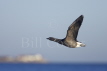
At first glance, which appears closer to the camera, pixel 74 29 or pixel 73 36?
pixel 74 29

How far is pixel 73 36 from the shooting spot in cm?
1955

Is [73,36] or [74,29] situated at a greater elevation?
[74,29]

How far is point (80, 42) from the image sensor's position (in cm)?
1905

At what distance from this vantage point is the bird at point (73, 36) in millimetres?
18653

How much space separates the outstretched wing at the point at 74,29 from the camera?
730 inches

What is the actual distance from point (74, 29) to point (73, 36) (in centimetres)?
55

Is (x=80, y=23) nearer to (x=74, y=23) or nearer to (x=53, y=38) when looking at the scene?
(x=74, y=23)

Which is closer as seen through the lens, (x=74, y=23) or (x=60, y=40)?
(x=74, y=23)

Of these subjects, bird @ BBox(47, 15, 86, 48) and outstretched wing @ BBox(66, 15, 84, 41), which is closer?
outstretched wing @ BBox(66, 15, 84, 41)

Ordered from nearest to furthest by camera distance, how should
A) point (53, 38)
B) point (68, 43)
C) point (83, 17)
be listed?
1. point (83, 17)
2. point (68, 43)
3. point (53, 38)

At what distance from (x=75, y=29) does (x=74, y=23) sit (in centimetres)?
37

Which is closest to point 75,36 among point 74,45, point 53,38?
point 74,45

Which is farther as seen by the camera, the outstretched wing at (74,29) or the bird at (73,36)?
the bird at (73,36)

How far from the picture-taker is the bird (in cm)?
1865
